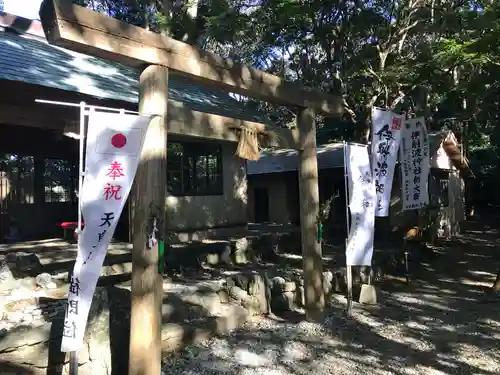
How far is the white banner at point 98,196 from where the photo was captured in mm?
3758

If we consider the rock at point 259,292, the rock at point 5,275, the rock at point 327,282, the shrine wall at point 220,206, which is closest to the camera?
the rock at point 5,275

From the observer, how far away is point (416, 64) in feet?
34.9

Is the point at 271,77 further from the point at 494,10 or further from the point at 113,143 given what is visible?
the point at 494,10

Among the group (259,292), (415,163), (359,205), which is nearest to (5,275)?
(259,292)

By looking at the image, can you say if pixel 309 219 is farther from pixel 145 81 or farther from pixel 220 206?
pixel 220 206

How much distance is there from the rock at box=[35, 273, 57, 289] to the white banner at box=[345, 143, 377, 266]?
4425 millimetres

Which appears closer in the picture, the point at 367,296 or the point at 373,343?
the point at 373,343

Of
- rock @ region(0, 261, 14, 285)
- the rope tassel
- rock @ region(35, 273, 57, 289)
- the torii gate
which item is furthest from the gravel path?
rock @ region(0, 261, 14, 285)

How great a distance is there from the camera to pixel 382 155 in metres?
7.77

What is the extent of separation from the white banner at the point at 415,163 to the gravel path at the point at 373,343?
1882 millimetres

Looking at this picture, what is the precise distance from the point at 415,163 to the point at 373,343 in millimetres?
4497

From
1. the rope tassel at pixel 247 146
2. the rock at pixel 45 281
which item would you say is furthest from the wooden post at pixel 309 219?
the rock at pixel 45 281

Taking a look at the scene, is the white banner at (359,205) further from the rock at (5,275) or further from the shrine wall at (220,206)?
the shrine wall at (220,206)

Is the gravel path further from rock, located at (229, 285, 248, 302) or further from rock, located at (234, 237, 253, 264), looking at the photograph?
rock, located at (234, 237, 253, 264)
